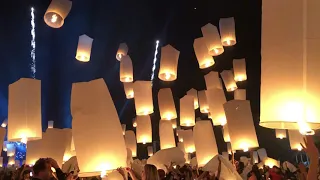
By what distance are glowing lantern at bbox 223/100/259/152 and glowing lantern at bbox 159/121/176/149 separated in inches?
119

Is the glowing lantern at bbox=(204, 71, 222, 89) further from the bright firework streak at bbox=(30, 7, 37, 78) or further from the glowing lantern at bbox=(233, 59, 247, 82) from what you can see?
the bright firework streak at bbox=(30, 7, 37, 78)

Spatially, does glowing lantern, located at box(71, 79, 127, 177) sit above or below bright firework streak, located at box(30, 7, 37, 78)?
below

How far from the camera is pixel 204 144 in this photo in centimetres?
678

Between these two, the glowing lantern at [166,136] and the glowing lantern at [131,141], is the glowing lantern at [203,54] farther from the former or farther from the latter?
the glowing lantern at [131,141]

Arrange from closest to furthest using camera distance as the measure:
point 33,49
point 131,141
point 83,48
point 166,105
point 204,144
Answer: point 83,48
point 204,144
point 166,105
point 131,141
point 33,49

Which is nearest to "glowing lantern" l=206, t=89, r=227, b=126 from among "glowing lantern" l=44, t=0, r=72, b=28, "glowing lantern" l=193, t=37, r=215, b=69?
"glowing lantern" l=193, t=37, r=215, b=69

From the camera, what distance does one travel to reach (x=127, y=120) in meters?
15.8

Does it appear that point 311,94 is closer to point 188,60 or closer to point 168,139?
point 168,139

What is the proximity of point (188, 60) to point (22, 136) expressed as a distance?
8.34m

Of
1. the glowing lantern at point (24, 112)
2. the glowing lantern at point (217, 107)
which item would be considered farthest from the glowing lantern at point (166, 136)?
the glowing lantern at point (24, 112)

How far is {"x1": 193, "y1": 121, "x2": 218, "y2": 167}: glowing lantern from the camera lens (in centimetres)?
679

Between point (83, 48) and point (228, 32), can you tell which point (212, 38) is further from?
point (83, 48)

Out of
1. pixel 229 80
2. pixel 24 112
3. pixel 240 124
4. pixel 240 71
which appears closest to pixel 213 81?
pixel 240 71

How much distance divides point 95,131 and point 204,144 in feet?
12.1
